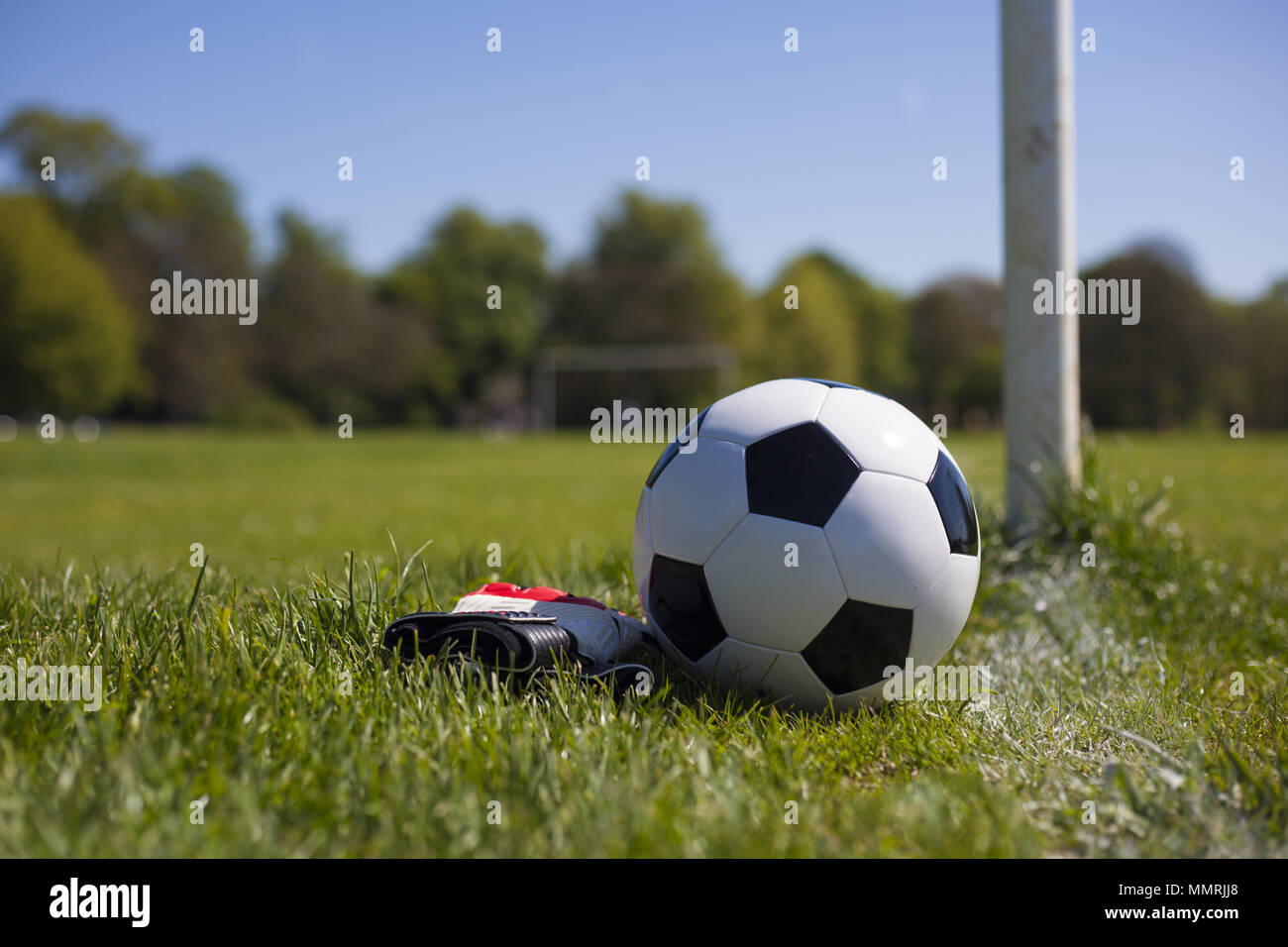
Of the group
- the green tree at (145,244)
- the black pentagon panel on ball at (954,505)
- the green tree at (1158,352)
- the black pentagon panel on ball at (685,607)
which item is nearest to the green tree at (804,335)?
the green tree at (1158,352)

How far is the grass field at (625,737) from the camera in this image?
180 cm

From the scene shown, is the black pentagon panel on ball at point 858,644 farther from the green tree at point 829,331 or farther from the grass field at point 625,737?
the green tree at point 829,331

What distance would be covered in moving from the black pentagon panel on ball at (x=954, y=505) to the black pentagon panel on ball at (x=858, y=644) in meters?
0.31

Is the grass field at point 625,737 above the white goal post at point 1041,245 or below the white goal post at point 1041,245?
below

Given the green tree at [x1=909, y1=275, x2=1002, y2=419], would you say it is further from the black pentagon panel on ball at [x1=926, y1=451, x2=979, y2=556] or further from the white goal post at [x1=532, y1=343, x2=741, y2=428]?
the black pentagon panel on ball at [x1=926, y1=451, x2=979, y2=556]

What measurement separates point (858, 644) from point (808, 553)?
0.30 metres

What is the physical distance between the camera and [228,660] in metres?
2.34

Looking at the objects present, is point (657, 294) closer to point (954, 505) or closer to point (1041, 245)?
point (1041, 245)

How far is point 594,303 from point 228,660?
64130 millimetres

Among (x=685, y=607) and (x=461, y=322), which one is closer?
(x=685, y=607)

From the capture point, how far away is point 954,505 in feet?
9.14

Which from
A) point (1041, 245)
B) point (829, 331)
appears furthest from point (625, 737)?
point (829, 331)
